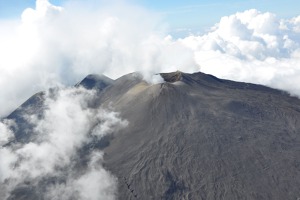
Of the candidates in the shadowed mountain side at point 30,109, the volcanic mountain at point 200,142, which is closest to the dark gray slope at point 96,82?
the shadowed mountain side at point 30,109

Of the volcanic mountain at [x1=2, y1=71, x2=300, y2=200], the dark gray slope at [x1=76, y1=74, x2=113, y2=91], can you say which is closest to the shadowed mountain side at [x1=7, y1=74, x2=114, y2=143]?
the dark gray slope at [x1=76, y1=74, x2=113, y2=91]

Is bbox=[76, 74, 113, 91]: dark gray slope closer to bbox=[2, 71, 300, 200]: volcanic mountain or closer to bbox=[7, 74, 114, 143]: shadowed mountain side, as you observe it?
bbox=[7, 74, 114, 143]: shadowed mountain side

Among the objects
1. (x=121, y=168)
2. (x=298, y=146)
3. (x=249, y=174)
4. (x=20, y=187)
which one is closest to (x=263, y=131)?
(x=298, y=146)

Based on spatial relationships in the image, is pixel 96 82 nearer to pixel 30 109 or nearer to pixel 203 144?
pixel 30 109

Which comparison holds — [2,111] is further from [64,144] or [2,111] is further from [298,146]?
[298,146]

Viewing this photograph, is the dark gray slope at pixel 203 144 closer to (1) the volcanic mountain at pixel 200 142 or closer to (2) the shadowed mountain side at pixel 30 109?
(1) the volcanic mountain at pixel 200 142
